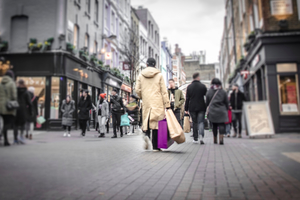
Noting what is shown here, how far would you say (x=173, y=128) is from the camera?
11.0 ft

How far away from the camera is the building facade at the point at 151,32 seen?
1.67m

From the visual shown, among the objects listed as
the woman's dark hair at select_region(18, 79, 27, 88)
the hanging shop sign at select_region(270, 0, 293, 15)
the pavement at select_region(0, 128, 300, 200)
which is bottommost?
the pavement at select_region(0, 128, 300, 200)

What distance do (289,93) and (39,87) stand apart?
85 centimetres

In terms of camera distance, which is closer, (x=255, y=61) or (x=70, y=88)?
(x=70, y=88)

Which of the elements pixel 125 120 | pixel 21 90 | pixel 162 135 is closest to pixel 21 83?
pixel 21 90

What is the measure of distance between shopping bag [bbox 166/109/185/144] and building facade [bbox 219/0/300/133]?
7.14 ft

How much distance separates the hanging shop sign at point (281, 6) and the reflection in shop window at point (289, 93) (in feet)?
0.76

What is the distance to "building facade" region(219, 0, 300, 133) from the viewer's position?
101 cm

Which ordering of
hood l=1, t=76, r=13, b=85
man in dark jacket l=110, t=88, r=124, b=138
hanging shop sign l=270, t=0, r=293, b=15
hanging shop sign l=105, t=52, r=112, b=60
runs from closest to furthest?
hood l=1, t=76, r=13, b=85
hanging shop sign l=270, t=0, r=293, b=15
hanging shop sign l=105, t=52, r=112, b=60
man in dark jacket l=110, t=88, r=124, b=138

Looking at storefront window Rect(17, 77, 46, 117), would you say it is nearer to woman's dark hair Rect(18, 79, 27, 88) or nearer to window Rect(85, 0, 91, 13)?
woman's dark hair Rect(18, 79, 27, 88)

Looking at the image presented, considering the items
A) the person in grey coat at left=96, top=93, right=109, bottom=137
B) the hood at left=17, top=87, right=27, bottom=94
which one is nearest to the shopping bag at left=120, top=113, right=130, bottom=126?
the person in grey coat at left=96, top=93, right=109, bottom=137

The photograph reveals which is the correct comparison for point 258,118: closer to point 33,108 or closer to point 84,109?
point 84,109

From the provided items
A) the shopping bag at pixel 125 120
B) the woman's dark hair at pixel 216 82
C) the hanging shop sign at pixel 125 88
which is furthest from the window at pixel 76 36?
the woman's dark hair at pixel 216 82

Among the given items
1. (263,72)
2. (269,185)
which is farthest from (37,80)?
(269,185)
